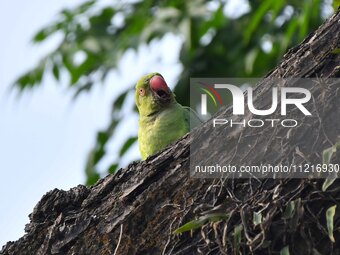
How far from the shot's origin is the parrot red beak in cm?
557

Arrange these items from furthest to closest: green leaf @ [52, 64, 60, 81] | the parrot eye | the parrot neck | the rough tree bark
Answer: green leaf @ [52, 64, 60, 81]
the parrot eye
the parrot neck
the rough tree bark

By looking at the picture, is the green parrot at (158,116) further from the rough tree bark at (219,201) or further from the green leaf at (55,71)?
the green leaf at (55,71)

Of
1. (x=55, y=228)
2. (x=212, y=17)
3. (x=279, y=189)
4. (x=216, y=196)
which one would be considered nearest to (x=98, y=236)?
(x=55, y=228)

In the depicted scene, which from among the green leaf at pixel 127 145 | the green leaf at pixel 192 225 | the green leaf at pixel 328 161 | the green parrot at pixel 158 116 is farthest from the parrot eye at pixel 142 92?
the green leaf at pixel 328 161

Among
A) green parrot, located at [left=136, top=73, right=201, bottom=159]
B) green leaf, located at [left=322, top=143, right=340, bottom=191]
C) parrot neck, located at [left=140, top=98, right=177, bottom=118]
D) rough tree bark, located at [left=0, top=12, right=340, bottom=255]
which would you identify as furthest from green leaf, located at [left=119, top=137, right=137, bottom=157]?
green leaf, located at [left=322, top=143, right=340, bottom=191]

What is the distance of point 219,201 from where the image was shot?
346cm

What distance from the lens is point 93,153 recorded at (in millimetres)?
8266

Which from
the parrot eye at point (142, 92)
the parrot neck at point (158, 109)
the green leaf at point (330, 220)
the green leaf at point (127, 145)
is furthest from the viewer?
the green leaf at point (127, 145)

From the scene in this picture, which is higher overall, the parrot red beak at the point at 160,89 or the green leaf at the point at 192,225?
the green leaf at the point at 192,225

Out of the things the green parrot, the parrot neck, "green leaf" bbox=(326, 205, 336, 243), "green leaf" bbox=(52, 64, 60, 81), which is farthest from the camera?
"green leaf" bbox=(52, 64, 60, 81)

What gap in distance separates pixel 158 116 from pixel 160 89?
241 mm

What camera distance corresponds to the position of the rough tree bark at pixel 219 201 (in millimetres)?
3312

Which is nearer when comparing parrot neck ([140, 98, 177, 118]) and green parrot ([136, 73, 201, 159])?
green parrot ([136, 73, 201, 159])

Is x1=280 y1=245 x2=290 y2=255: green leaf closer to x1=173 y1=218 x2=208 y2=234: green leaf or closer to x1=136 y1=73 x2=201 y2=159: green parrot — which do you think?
x1=173 y1=218 x2=208 y2=234: green leaf
